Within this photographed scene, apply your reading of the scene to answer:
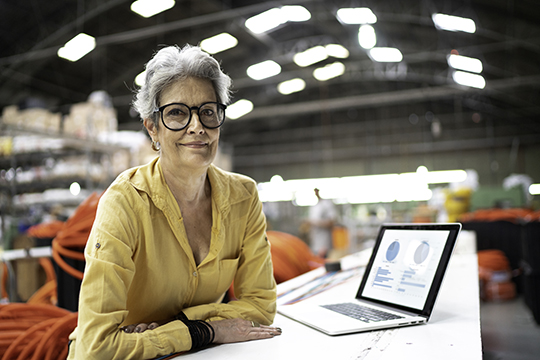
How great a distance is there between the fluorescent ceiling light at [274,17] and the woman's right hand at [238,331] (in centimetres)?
846

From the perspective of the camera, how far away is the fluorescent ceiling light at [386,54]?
11.3m

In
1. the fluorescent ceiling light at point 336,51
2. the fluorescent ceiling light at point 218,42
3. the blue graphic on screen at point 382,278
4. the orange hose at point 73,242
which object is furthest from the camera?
the fluorescent ceiling light at point 336,51

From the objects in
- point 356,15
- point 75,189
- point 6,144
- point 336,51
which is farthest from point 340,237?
point 6,144

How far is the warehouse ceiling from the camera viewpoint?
9.55 m

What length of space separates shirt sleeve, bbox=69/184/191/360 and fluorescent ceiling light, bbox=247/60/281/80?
11628mm

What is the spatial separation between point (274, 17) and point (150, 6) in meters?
2.39

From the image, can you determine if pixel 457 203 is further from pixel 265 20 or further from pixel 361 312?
pixel 361 312

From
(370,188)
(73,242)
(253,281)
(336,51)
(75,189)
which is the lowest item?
(253,281)

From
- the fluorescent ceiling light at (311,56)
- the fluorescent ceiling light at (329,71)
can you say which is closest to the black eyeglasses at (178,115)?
the fluorescent ceiling light at (311,56)

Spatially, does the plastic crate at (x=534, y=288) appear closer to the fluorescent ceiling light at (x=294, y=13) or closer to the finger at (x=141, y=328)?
the finger at (x=141, y=328)

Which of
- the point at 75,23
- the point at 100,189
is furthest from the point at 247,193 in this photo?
the point at 75,23

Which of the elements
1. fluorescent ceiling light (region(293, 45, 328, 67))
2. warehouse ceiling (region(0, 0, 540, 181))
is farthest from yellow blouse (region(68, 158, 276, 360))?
fluorescent ceiling light (region(293, 45, 328, 67))

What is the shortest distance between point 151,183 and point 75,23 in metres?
9.37

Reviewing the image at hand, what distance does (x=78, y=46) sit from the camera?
8.79 meters
